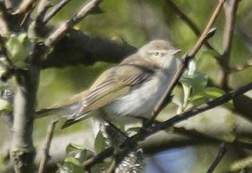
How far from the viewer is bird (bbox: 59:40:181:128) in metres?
3.54

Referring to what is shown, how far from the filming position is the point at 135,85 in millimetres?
3781

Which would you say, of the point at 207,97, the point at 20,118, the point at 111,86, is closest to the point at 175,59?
the point at 111,86

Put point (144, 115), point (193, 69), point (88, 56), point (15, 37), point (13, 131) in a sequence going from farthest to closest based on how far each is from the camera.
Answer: point (88, 56), point (144, 115), point (193, 69), point (13, 131), point (15, 37)

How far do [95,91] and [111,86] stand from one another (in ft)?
0.44

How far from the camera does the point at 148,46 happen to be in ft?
13.3

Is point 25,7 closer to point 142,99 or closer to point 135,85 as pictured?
point 142,99

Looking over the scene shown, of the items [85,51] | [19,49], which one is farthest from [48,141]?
[85,51]

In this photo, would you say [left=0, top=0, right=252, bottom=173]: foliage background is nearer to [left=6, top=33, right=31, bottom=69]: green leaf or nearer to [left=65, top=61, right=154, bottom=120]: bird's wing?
[left=65, top=61, right=154, bottom=120]: bird's wing

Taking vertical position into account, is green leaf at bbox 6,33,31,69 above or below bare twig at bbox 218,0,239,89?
above

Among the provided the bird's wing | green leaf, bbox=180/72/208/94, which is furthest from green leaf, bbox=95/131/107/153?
the bird's wing

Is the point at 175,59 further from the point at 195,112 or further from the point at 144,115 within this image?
the point at 195,112

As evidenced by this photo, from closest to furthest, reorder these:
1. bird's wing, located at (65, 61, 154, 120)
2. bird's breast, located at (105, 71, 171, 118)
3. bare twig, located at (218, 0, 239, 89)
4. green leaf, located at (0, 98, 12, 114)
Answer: green leaf, located at (0, 98, 12, 114)
bare twig, located at (218, 0, 239, 89)
bird's breast, located at (105, 71, 171, 118)
bird's wing, located at (65, 61, 154, 120)

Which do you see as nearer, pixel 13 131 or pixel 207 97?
pixel 13 131

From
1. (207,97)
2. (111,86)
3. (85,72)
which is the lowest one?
(85,72)
